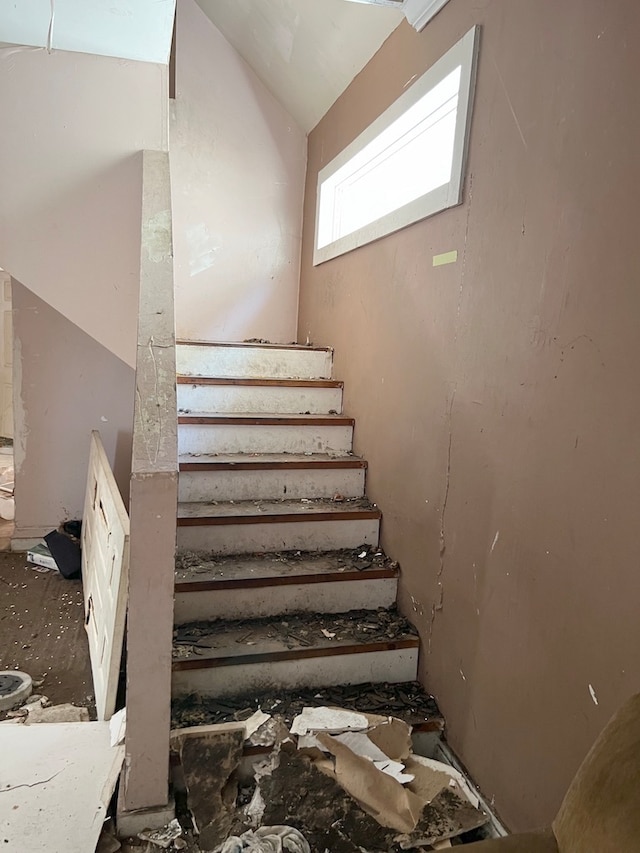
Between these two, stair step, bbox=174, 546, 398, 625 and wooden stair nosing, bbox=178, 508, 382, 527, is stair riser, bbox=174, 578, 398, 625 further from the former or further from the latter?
wooden stair nosing, bbox=178, 508, 382, 527

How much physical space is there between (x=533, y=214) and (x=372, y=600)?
1604 millimetres

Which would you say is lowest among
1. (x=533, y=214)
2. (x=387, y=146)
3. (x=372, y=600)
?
(x=372, y=600)

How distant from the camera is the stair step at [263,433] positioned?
8.59 feet

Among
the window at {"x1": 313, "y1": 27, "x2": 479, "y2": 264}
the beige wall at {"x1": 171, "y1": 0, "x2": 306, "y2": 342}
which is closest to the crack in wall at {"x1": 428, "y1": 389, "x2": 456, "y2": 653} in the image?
the window at {"x1": 313, "y1": 27, "x2": 479, "y2": 264}

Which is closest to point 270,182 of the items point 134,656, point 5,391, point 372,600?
point 372,600

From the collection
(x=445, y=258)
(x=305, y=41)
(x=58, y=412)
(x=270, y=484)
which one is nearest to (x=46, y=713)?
(x=270, y=484)

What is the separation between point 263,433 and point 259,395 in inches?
10.8

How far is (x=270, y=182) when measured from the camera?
3.79m

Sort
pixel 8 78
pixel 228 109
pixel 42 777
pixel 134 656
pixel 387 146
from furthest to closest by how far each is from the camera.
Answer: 1. pixel 228 109
2. pixel 387 146
3. pixel 8 78
4. pixel 42 777
5. pixel 134 656

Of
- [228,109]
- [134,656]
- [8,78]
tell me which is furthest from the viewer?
[228,109]

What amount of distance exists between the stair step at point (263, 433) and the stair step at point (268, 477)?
6 centimetres

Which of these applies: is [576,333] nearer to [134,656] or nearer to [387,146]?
[134,656]

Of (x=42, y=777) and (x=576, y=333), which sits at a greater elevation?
(x=576, y=333)

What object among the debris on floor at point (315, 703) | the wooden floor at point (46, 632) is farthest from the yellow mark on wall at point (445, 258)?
the wooden floor at point (46, 632)
